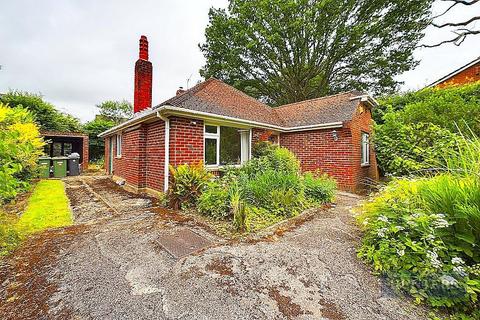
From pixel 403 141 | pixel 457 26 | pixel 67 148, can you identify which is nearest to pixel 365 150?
pixel 403 141

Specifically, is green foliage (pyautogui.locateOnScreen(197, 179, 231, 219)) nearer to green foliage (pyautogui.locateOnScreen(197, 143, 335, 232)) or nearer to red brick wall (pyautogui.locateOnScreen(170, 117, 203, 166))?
green foliage (pyautogui.locateOnScreen(197, 143, 335, 232))

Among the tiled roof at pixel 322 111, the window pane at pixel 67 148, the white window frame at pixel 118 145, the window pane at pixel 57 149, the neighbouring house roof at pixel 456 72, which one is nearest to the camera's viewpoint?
the tiled roof at pixel 322 111

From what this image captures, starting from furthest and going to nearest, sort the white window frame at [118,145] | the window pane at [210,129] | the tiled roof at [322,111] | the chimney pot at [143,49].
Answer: the white window frame at [118,145] → the chimney pot at [143,49] → the tiled roof at [322,111] → the window pane at [210,129]

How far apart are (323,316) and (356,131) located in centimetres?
907

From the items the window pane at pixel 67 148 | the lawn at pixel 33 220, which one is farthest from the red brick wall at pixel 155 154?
the window pane at pixel 67 148

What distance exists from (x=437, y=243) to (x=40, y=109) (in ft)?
72.3

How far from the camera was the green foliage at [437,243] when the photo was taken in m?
1.95

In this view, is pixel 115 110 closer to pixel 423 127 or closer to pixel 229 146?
pixel 229 146

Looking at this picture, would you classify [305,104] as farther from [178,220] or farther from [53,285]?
[53,285]

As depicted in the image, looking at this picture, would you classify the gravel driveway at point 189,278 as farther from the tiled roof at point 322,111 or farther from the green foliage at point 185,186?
the tiled roof at point 322,111

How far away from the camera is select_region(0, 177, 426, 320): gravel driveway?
189 centimetres

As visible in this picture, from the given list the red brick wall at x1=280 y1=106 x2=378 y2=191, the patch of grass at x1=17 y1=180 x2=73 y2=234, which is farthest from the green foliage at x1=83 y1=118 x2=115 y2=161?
the red brick wall at x1=280 y1=106 x2=378 y2=191

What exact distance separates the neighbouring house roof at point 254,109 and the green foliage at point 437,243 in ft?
17.9

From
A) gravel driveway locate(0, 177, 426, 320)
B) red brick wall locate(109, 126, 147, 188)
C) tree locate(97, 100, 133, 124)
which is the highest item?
tree locate(97, 100, 133, 124)
